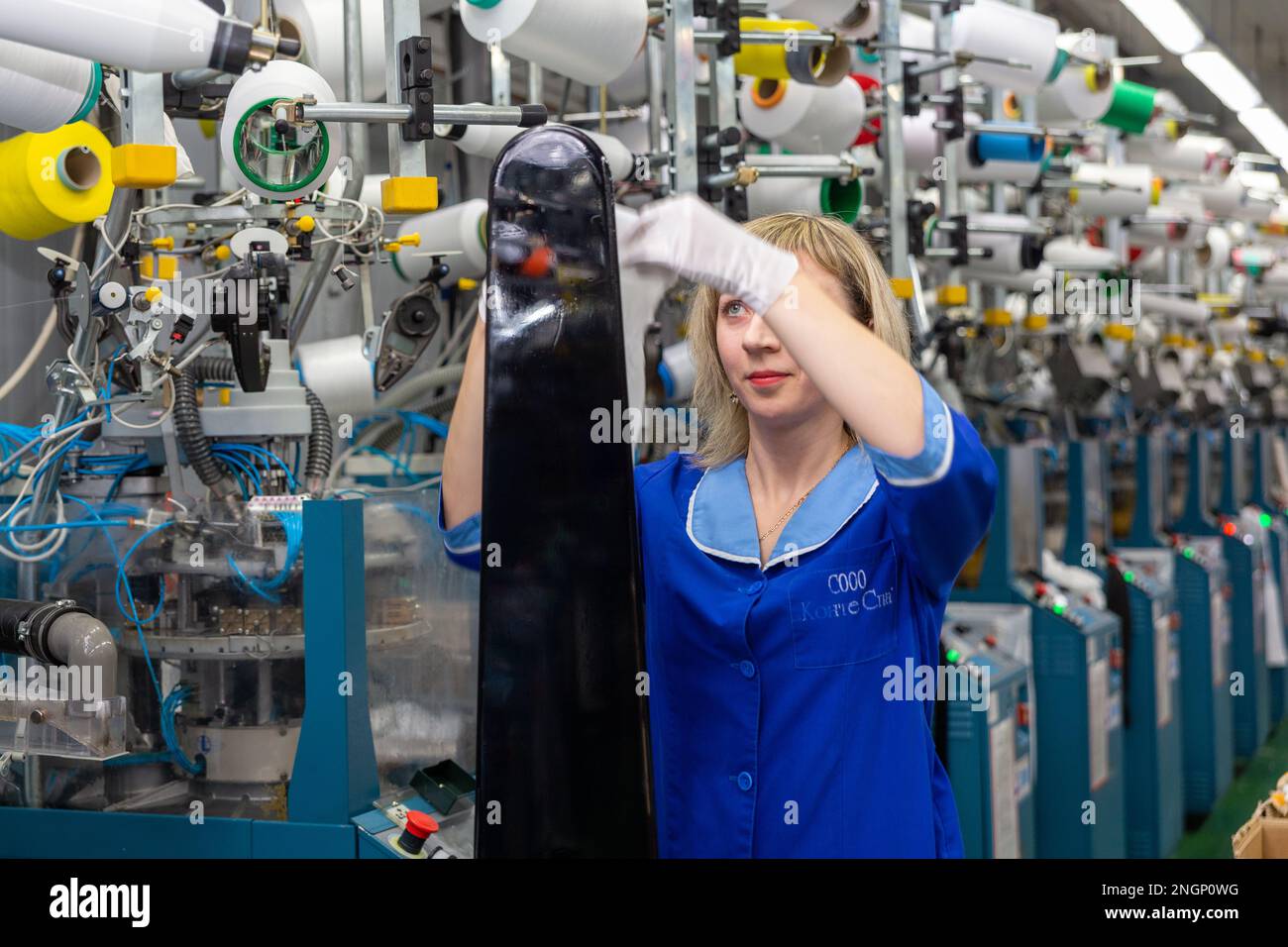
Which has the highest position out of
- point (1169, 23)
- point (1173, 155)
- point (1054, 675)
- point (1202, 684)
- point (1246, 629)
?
point (1169, 23)

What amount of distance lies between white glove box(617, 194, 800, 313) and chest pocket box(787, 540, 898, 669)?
0.45 metres

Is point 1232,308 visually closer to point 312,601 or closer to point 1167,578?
point 1167,578

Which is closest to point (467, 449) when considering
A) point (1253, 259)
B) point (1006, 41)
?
point (1006, 41)

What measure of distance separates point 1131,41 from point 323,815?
669 cm

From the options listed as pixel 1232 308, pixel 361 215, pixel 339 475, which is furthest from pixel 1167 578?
pixel 361 215

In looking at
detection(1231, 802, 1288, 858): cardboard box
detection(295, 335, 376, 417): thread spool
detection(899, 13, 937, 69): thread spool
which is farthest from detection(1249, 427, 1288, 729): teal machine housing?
detection(295, 335, 376, 417): thread spool

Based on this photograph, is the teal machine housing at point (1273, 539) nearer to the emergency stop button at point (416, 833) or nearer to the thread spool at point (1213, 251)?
the thread spool at point (1213, 251)

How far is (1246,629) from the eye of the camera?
7672mm

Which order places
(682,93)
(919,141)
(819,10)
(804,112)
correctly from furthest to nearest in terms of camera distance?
(919,141)
(804,112)
(819,10)
(682,93)

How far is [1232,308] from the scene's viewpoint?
8422 millimetres

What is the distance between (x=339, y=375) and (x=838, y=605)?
161 centimetres

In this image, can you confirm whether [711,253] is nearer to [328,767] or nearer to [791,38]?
[328,767]

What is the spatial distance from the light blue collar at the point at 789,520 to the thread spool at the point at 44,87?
1.11 meters

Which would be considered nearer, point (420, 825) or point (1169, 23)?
point (420, 825)
